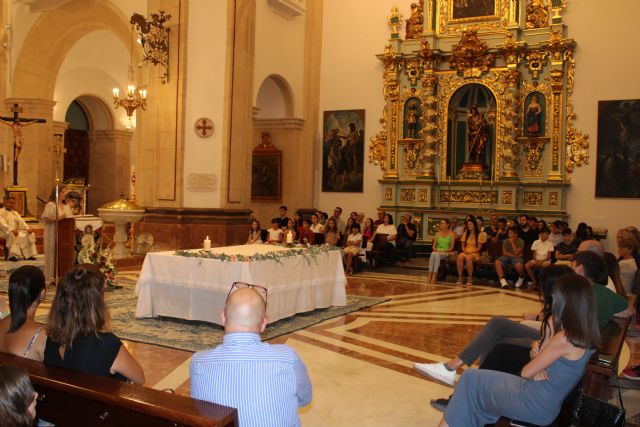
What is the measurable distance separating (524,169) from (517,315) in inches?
257

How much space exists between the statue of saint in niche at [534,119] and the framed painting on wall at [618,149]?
3.96 ft

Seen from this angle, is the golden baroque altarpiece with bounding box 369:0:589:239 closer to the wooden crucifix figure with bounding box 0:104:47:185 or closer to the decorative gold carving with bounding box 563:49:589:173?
the decorative gold carving with bounding box 563:49:589:173

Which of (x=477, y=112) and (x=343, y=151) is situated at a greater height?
(x=477, y=112)

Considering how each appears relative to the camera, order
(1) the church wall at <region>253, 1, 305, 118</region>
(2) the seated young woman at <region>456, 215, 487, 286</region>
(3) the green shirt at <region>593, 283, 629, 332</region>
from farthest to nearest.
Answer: (1) the church wall at <region>253, 1, 305, 118</region> → (2) the seated young woman at <region>456, 215, 487, 286</region> → (3) the green shirt at <region>593, 283, 629, 332</region>

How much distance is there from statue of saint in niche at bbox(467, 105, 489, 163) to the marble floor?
528 cm

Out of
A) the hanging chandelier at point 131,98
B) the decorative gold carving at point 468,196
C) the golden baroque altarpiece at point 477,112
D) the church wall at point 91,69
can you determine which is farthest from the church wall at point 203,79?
the church wall at point 91,69

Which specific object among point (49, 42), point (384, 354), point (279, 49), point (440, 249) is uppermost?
point (49, 42)

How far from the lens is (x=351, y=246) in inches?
485

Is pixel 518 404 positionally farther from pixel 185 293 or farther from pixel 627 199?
pixel 627 199

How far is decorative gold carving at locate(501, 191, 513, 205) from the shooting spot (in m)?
14.1

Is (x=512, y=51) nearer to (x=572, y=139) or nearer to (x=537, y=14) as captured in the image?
(x=537, y=14)

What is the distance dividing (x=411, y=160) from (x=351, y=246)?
379 centimetres

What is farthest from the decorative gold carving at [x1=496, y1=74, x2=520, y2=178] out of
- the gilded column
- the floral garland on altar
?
the floral garland on altar

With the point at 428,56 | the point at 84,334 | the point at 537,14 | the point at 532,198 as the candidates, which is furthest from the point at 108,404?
the point at 537,14
